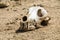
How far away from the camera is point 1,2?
6.68 metres

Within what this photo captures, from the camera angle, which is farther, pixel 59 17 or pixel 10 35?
pixel 59 17

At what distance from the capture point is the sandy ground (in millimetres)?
4286

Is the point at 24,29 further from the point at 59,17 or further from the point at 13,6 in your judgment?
the point at 13,6

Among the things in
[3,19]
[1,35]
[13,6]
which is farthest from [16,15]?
[1,35]

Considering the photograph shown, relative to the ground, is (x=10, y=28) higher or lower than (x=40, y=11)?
lower

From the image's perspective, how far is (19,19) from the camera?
210 inches

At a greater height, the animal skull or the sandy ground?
the animal skull

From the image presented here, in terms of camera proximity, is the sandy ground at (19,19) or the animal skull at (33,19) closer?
the sandy ground at (19,19)

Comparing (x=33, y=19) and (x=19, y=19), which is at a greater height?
(x=33, y=19)

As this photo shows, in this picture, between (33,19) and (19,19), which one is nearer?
(33,19)

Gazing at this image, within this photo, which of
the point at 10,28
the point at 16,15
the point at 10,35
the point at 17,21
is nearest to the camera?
the point at 10,35

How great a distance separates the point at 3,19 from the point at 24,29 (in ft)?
3.54

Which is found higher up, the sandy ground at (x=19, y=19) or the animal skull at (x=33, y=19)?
the animal skull at (x=33, y=19)

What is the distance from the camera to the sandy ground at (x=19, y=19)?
14.1ft
